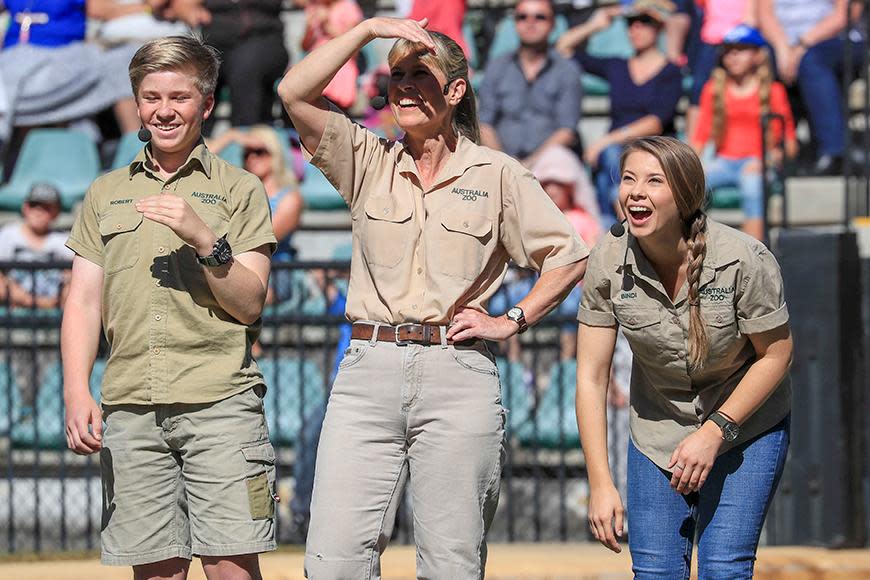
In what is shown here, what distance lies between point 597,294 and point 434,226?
500mm

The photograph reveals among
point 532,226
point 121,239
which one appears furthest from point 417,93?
point 121,239

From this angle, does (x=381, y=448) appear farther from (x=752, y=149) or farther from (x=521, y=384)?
(x=752, y=149)

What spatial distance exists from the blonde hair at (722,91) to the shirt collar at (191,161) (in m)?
5.32

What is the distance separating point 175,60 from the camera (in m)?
3.86

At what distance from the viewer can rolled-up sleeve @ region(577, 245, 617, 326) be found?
3939mm

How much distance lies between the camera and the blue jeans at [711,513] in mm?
3848

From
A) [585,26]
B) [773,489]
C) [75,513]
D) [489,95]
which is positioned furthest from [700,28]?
[773,489]

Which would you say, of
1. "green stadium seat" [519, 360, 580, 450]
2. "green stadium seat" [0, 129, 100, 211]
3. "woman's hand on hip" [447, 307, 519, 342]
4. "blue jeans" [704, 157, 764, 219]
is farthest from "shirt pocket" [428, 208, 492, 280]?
"green stadium seat" [0, 129, 100, 211]

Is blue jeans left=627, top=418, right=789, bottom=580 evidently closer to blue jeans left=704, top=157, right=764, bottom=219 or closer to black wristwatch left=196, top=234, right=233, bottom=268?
black wristwatch left=196, top=234, right=233, bottom=268

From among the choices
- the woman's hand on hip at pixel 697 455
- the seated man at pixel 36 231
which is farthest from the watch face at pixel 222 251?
the seated man at pixel 36 231

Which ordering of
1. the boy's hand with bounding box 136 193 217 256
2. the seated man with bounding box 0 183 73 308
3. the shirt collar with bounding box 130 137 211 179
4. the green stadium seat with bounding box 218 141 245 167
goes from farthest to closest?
1. the green stadium seat with bounding box 218 141 245 167
2. the seated man with bounding box 0 183 73 308
3. the shirt collar with bounding box 130 137 211 179
4. the boy's hand with bounding box 136 193 217 256

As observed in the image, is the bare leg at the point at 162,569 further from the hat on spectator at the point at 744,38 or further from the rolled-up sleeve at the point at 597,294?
the hat on spectator at the point at 744,38

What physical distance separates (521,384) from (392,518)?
3669 mm

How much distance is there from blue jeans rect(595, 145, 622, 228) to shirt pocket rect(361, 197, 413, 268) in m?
4.95
